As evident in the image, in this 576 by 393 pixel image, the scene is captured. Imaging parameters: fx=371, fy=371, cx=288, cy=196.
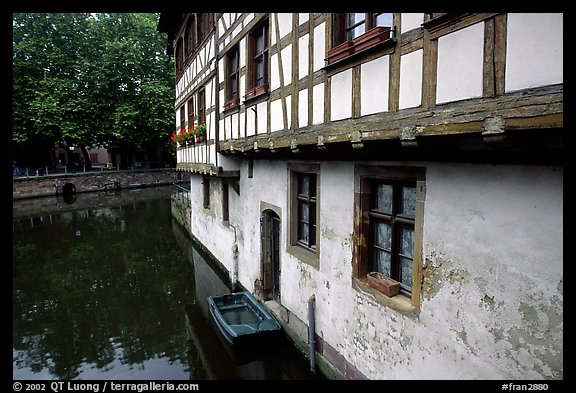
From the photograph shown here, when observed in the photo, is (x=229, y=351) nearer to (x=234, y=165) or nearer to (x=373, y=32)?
(x=234, y=165)

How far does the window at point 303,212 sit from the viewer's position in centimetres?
625

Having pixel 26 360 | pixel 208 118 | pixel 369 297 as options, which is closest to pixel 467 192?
pixel 369 297

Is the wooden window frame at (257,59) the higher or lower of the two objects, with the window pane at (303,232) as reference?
higher

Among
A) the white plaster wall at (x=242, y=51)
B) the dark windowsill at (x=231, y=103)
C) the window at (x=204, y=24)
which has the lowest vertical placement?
the dark windowsill at (x=231, y=103)

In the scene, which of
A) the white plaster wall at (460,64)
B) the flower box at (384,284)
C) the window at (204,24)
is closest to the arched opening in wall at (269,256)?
the flower box at (384,284)

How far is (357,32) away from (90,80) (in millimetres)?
31894

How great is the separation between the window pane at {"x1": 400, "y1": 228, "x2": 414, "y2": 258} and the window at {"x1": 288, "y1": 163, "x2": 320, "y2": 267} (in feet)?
6.00

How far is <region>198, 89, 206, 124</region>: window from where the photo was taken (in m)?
11.5

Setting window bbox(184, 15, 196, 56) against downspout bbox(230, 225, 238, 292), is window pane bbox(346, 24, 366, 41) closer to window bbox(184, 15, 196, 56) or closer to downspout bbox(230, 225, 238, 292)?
downspout bbox(230, 225, 238, 292)

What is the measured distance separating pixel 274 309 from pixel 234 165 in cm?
366

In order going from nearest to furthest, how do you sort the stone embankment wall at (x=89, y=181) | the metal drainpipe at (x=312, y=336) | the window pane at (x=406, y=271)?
the window pane at (x=406, y=271)
the metal drainpipe at (x=312, y=336)
the stone embankment wall at (x=89, y=181)

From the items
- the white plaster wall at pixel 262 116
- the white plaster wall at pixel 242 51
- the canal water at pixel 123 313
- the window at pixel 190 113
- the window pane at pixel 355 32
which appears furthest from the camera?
the window at pixel 190 113

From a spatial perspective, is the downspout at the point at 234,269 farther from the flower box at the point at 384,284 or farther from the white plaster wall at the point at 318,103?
the flower box at the point at 384,284

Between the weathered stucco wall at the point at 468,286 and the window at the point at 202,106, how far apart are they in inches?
281
